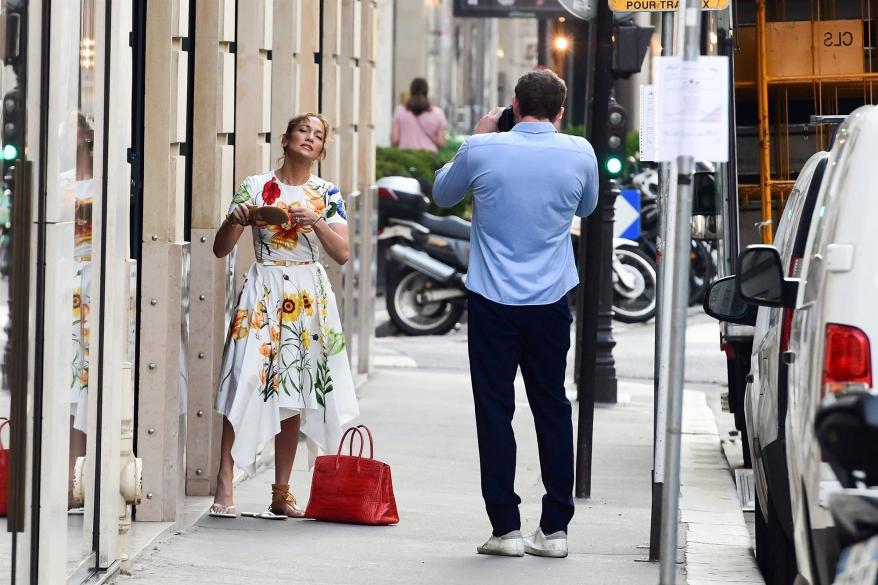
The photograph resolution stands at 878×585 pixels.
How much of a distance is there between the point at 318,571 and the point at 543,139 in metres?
1.87

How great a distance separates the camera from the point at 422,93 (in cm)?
2559

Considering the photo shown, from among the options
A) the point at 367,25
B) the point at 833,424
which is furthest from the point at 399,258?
the point at 833,424

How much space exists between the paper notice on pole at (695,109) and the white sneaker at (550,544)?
2851 millimetres

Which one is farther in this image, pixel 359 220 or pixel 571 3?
pixel 359 220

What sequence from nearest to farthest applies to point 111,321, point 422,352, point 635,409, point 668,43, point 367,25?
1. point 111,321
2. point 668,43
3. point 635,409
4. point 367,25
5. point 422,352

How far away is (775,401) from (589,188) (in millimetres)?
1461

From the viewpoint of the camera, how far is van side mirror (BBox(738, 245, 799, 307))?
5867 mm

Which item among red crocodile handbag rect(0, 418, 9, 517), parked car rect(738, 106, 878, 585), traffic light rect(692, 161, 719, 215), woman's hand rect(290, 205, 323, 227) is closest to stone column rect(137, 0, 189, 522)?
woman's hand rect(290, 205, 323, 227)

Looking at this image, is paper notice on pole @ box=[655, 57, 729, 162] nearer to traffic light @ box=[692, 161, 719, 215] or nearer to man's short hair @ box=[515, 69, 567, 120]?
man's short hair @ box=[515, 69, 567, 120]

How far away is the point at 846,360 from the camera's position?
502 centimetres

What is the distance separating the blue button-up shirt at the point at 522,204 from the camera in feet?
24.1

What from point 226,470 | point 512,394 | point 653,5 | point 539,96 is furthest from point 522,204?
point 226,470

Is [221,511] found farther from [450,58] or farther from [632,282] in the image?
[450,58]

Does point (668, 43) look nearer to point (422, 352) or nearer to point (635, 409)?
point (635, 409)
